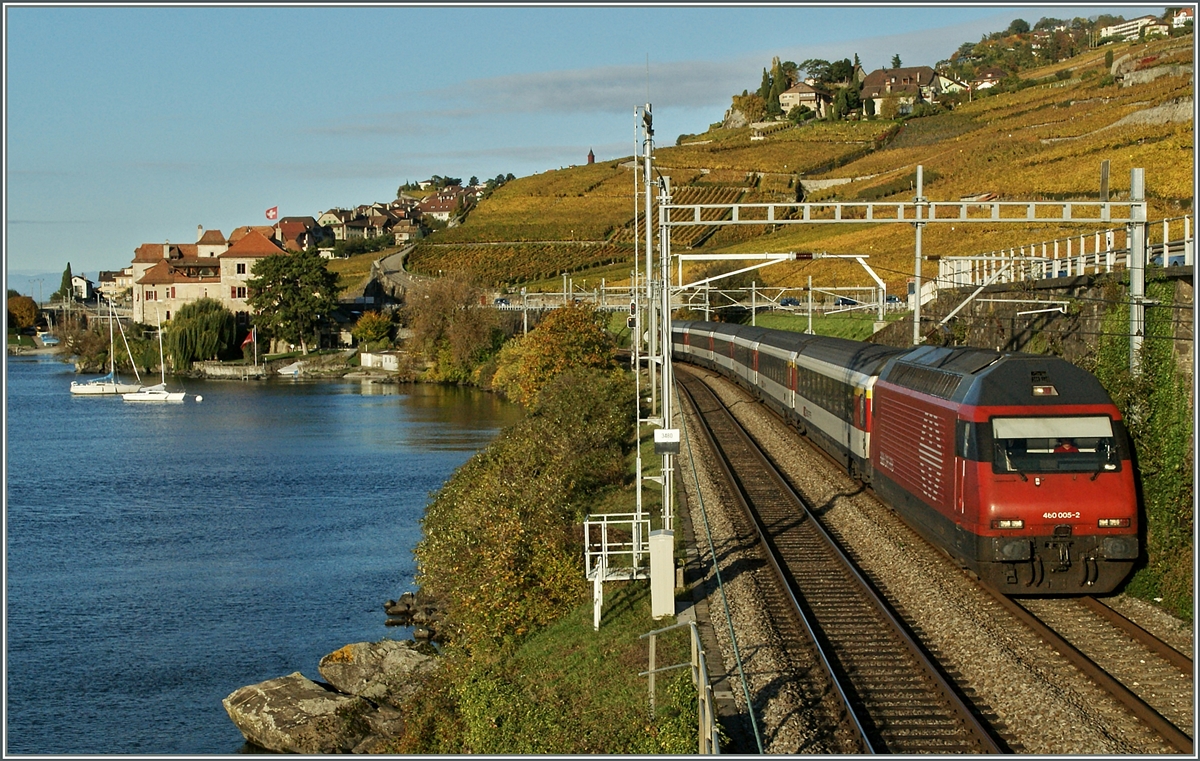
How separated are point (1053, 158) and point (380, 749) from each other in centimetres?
8191

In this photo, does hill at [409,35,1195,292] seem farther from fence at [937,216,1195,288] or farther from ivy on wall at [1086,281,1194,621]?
ivy on wall at [1086,281,1194,621]

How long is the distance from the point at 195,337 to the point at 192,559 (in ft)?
291

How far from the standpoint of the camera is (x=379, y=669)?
2545 centimetres

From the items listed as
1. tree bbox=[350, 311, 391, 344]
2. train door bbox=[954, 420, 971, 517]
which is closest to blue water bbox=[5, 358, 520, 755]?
train door bbox=[954, 420, 971, 517]

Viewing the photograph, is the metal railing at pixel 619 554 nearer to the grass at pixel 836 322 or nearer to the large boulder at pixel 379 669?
the large boulder at pixel 379 669

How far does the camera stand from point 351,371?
11369 centimetres

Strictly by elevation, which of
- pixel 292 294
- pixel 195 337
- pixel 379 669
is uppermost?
pixel 292 294

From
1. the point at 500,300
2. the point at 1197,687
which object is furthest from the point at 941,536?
the point at 500,300

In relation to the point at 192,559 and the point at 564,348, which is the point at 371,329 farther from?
the point at 192,559

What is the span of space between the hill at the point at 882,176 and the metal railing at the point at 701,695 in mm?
47133

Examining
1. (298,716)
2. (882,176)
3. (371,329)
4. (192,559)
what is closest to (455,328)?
(371,329)

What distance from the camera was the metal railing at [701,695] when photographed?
11.6 metres

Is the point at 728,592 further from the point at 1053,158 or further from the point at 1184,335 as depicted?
the point at 1053,158

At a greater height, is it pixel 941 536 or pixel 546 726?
pixel 941 536
